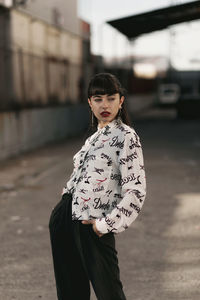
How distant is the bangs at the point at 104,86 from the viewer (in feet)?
9.49

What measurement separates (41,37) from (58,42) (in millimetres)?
2279

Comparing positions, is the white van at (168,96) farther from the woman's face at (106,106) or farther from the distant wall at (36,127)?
the woman's face at (106,106)

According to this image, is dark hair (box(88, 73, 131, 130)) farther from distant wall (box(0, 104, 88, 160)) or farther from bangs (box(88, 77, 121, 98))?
distant wall (box(0, 104, 88, 160))

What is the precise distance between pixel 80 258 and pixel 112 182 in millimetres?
531

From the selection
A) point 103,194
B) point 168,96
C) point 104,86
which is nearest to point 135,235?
point 103,194

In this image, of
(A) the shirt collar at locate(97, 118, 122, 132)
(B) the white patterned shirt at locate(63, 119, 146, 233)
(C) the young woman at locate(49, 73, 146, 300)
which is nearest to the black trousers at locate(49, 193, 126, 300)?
(C) the young woman at locate(49, 73, 146, 300)

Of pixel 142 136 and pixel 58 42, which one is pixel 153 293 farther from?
pixel 58 42

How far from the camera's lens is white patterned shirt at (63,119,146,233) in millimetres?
2744

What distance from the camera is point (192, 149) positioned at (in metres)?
15.3

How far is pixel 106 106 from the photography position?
2.91 m

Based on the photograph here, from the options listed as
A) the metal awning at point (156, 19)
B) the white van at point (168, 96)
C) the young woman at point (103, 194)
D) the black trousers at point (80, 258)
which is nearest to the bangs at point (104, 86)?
the young woman at point (103, 194)

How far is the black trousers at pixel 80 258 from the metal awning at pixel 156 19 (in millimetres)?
10701

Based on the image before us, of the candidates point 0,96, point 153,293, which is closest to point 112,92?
point 153,293

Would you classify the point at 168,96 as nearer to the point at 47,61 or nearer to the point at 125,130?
the point at 47,61
